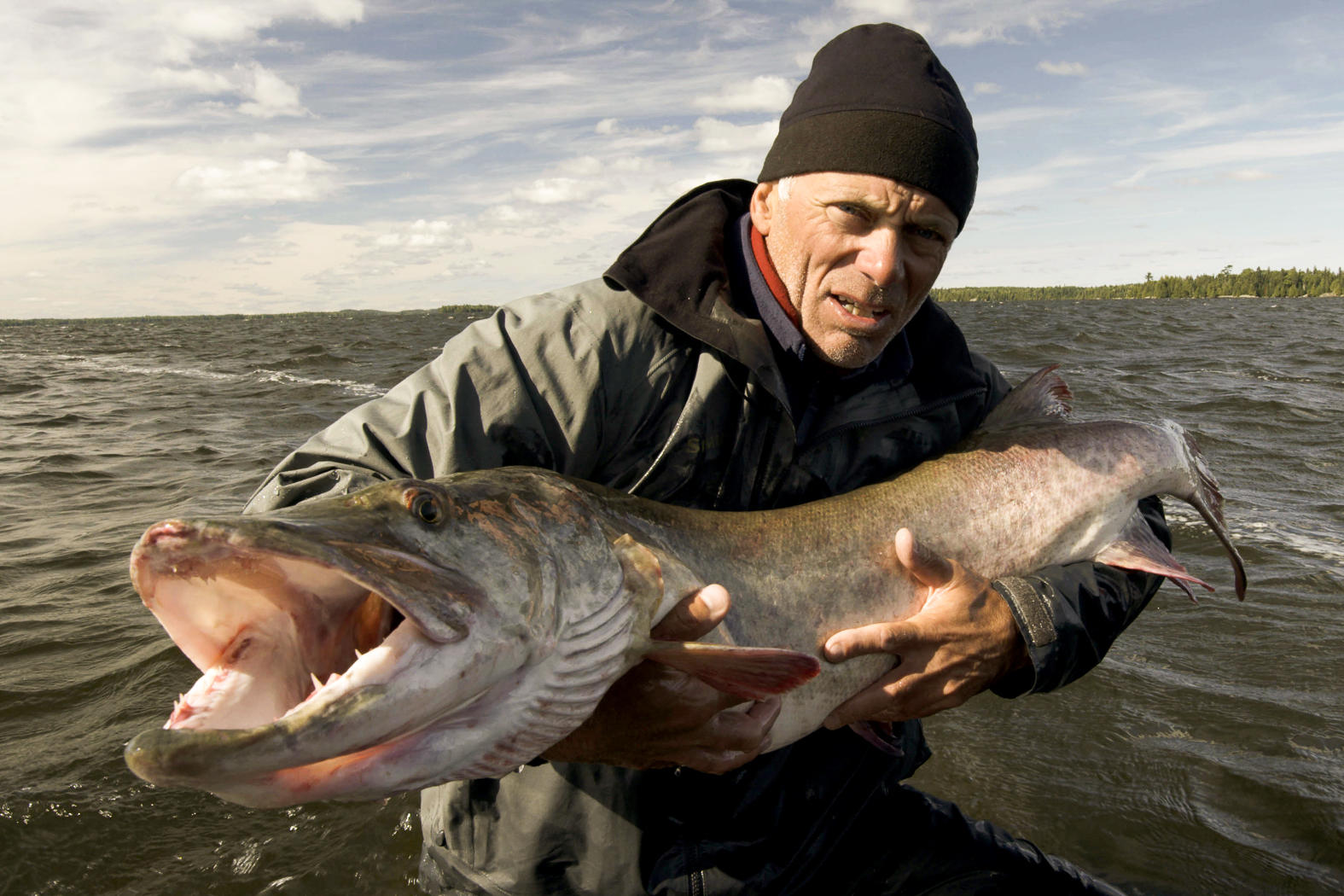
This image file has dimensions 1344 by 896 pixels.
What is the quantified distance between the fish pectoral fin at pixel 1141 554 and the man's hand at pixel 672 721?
153 cm

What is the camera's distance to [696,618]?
2115mm

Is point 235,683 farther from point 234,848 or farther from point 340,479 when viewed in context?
point 234,848

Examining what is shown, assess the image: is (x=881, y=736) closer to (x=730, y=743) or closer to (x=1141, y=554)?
(x=730, y=743)

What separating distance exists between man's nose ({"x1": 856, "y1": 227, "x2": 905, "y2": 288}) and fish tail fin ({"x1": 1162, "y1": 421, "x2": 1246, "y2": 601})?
1.32 m

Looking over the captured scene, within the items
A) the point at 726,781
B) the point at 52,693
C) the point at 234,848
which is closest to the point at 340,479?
the point at 726,781

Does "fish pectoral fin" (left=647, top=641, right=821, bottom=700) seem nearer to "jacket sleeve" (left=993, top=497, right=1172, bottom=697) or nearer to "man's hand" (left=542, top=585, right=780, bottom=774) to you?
"man's hand" (left=542, top=585, right=780, bottom=774)

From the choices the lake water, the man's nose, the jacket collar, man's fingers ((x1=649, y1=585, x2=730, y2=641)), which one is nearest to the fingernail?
man's fingers ((x1=649, y1=585, x2=730, y2=641))

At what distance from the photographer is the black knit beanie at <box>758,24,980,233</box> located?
2.71 m

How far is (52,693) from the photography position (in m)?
4.27

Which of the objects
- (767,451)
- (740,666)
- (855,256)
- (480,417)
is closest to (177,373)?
(480,417)

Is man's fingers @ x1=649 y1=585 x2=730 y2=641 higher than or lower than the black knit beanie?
lower

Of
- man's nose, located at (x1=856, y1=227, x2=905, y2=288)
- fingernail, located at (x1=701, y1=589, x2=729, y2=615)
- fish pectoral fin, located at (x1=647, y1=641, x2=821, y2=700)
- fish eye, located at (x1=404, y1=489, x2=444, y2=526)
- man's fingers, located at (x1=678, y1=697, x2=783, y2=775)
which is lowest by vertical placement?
man's fingers, located at (x1=678, y1=697, x2=783, y2=775)

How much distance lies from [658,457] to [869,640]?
79 cm

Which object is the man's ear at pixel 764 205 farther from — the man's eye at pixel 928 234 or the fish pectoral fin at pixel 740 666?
the fish pectoral fin at pixel 740 666
